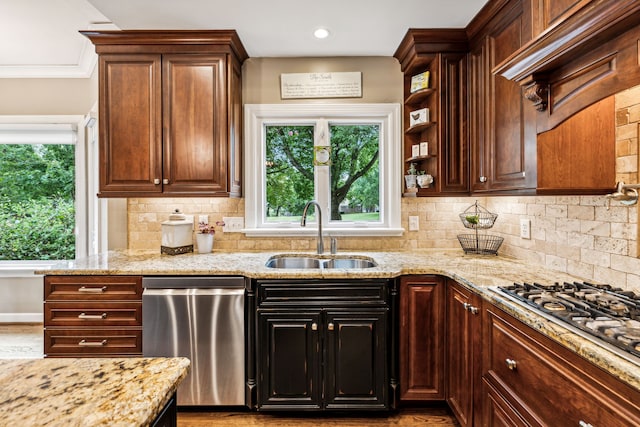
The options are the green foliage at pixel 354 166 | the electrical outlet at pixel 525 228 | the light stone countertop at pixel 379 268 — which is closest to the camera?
the light stone countertop at pixel 379 268

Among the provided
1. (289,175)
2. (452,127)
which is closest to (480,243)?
(452,127)

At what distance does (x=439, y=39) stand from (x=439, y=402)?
2.41m

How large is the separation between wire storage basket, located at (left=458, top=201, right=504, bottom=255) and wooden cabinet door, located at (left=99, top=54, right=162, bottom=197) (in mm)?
2258

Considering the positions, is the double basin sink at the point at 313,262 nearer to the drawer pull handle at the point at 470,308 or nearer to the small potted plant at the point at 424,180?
the small potted plant at the point at 424,180

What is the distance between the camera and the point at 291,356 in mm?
2107

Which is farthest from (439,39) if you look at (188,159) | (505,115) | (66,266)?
(66,266)

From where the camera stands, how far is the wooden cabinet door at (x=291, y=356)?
2.10m

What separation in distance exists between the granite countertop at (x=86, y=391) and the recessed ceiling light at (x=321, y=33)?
2.28m

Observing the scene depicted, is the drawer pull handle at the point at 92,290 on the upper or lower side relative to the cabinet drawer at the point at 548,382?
upper

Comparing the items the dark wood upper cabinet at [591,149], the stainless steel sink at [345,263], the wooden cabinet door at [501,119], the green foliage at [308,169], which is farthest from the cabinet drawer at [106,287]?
the dark wood upper cabinet at [591,149]

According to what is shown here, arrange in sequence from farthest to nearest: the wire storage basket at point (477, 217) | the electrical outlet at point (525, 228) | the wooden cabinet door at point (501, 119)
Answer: the wire storage basket at point (477, 217), the electrical outlet at point (525, 228), the wooden cabinet door at point (501, 119)

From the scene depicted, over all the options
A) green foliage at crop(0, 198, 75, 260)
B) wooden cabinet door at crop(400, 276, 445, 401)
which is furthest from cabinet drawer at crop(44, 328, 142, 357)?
green foliage at crop(0, 198, 75, 260)

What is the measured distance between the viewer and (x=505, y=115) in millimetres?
2008

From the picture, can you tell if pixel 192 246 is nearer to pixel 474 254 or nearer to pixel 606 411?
pixel 474 254
